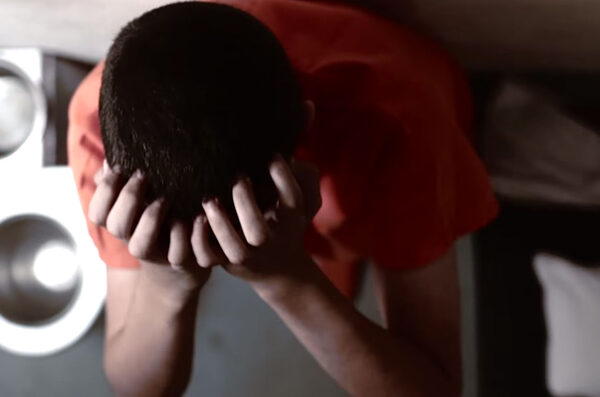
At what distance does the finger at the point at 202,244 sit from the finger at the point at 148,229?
1.2 inches

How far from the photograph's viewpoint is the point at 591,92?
1.12 m

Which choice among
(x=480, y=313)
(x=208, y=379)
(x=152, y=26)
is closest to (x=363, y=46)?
(x=152, y=26)

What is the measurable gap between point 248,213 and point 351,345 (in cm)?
28

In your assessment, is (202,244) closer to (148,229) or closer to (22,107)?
(148,229)

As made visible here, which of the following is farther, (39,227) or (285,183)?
(39,227)

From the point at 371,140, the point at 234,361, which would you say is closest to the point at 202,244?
the point at 371,140

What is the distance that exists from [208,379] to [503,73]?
740 millimetres

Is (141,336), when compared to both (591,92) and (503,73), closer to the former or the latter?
(503,73)

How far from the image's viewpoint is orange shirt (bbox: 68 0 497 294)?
0.71 meters

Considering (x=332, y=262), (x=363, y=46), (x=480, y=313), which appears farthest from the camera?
(x=480, y=313)

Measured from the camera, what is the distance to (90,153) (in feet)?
2.60

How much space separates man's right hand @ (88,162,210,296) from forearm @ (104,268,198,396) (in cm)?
12

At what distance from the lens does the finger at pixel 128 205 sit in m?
0.53

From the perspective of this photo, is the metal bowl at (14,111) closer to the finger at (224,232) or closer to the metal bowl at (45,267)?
the metal bowl at (45,267)
